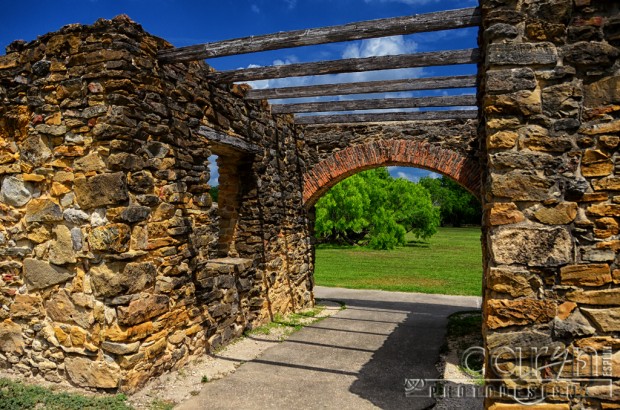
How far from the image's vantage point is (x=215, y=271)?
224 inches

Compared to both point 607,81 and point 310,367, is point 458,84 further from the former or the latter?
point 310,367

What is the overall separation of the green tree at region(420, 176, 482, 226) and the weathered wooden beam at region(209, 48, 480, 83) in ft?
142

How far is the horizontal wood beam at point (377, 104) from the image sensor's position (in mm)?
6547

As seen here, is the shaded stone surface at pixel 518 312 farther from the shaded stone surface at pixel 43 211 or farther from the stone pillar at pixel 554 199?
the shaded stone surface at pixel 43 211

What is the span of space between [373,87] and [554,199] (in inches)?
144

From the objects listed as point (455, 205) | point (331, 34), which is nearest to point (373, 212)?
point (331, 34)

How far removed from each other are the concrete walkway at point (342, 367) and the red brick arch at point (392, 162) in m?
2.49

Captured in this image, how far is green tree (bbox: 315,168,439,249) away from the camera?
2208 cm

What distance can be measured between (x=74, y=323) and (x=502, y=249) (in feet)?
12.9

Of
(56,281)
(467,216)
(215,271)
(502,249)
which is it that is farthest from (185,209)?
(467,216)

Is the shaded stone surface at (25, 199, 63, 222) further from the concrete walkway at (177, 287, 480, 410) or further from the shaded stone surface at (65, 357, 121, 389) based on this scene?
the concrete walkway at (177, 287, 480, 410)

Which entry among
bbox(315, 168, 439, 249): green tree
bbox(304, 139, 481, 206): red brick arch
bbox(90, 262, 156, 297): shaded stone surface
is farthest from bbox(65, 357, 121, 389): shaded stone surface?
bbox(315, 168, 439, 249): green tree

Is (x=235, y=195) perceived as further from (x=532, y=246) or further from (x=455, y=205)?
(x=455, y=205)

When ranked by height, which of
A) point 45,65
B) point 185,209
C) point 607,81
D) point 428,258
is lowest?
point 428,258
